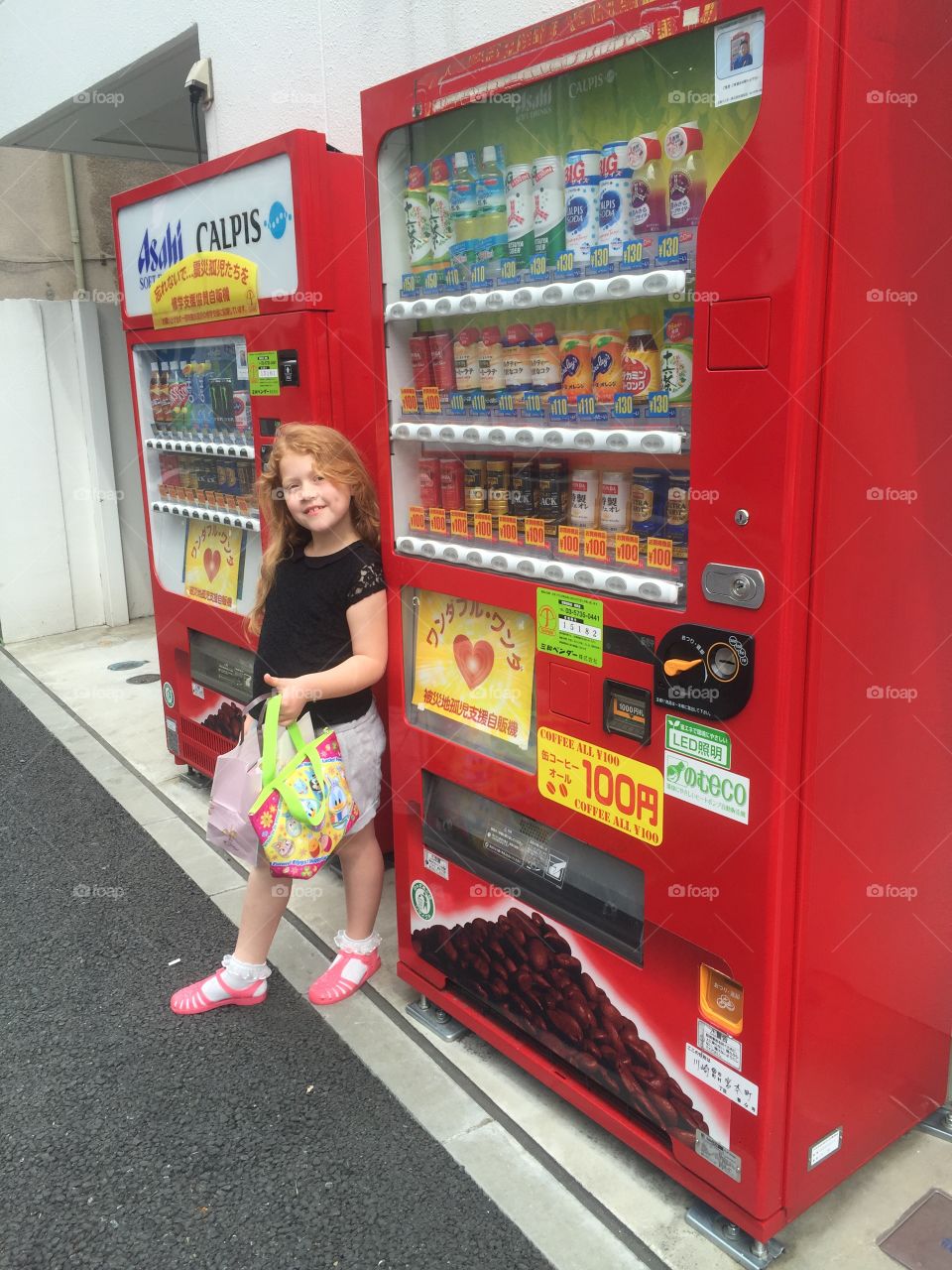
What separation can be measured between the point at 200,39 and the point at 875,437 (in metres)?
4.06

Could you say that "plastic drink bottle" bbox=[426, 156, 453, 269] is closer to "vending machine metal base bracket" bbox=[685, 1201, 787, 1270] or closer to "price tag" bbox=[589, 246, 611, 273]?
"price tag" bbox=[589, 246, 611, 273]

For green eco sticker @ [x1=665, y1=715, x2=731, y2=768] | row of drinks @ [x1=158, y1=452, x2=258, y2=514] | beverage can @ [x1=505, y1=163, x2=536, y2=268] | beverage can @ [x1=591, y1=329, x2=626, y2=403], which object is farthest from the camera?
row of drinks @ [x1=158, y1=452, x2=258, y2=514]

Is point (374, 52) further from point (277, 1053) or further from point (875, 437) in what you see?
point (277, 1053)

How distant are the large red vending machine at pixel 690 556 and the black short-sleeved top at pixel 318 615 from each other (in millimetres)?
114

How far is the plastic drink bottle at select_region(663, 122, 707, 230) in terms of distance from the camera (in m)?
1.79

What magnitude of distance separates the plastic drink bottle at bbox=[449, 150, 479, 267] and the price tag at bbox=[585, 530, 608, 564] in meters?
0.72

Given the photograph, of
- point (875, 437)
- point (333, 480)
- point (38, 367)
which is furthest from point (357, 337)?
point (38, 367)

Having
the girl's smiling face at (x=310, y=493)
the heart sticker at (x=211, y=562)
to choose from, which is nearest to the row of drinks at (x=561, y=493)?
the girl's smiling face at (x=310, y=493)

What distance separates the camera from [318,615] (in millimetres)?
2650

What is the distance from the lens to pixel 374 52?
3416mm

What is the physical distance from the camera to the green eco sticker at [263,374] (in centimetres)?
316

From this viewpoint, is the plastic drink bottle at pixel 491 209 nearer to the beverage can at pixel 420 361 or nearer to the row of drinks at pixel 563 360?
the row of drinks at pixel 563 360

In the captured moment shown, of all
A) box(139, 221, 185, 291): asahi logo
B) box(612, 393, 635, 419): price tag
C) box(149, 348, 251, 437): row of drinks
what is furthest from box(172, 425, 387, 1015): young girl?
box(139, 221, 185, 291): asahi logo

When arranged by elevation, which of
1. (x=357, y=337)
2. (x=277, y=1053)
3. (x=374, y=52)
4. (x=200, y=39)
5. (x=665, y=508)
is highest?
(x=200, y=39)
